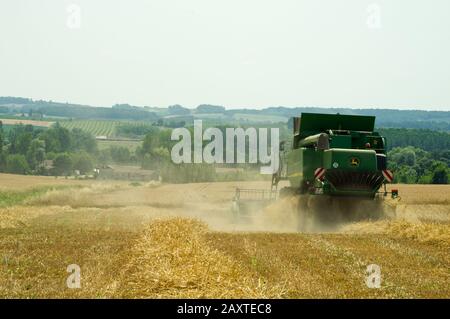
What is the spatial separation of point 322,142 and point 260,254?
8.44 meters

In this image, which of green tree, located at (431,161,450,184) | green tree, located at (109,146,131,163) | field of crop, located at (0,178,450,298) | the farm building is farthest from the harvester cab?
green tree, located at (109,146,131,163)

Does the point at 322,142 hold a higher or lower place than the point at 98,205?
higher

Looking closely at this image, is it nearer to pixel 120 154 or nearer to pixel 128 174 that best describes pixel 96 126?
pixel 120 154

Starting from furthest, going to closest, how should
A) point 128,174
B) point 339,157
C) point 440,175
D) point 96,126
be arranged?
1. point 96,126
2. point 128,174
3. point 440,175
4. point 339,157

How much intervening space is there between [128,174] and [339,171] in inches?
2824

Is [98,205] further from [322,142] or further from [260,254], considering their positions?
[260,254]

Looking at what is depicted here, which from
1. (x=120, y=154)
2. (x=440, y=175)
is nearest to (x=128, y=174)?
(x=120, y=154)

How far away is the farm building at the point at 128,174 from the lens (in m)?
89.6

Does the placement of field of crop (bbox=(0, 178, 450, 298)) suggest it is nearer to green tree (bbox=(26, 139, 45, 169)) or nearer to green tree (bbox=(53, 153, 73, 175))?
green tree (bbox=(53, 153, 73, 175))

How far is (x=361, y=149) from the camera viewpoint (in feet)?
69.4

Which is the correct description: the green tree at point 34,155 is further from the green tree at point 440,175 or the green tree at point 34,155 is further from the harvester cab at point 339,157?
the harvester cab at point 339,157

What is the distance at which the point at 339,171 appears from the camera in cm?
2052
